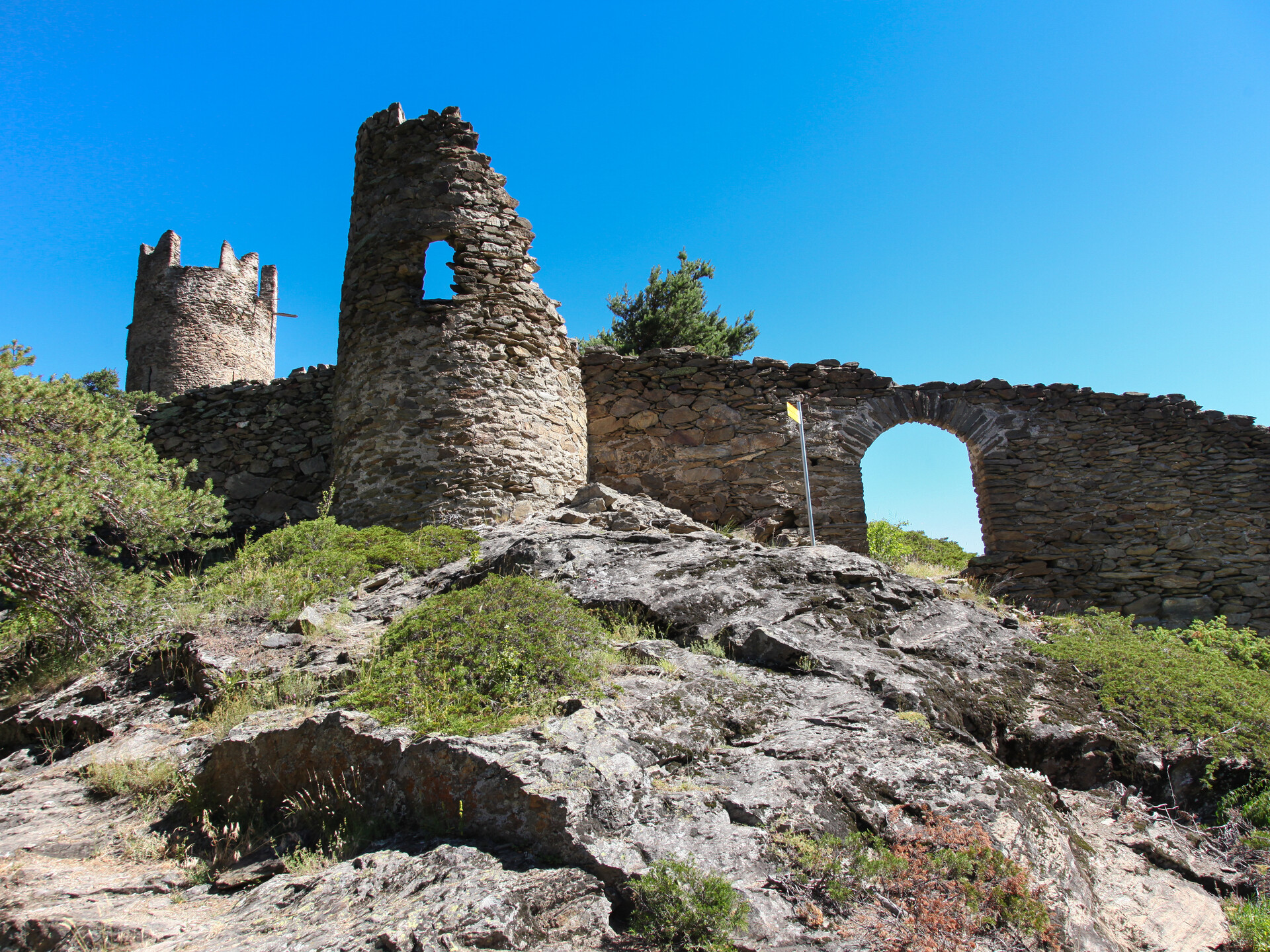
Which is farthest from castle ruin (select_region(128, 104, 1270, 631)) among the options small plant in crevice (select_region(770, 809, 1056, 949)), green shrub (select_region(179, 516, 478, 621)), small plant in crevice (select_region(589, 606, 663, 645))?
small plant in crevice (select_region(770, 809, 1056, 949))

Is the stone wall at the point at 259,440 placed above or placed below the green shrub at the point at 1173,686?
above

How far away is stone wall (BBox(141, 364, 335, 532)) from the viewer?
10094 millimetres

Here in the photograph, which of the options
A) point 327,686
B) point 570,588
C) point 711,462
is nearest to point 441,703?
point 327,686

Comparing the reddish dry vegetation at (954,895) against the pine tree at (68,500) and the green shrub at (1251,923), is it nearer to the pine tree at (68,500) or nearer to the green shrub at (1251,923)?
the green shrub at (1251,923)

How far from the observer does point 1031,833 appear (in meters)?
3.56

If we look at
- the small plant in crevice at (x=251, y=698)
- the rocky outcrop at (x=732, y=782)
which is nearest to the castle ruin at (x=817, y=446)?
the rocky outcrop at (x=732, y=782)

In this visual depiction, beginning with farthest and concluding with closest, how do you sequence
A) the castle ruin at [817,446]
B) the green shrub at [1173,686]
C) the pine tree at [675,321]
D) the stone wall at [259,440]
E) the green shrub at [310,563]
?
1. the pine tree at [675,321]
2. the stone wall at [259,440]
3. the castle ruin at [817,446]
4. the green shrub at [310,563]
5. the green shrub at [1173,686]

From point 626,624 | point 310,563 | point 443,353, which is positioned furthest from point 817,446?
point 310,563

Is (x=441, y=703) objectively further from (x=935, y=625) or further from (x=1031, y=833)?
(x=935, y=625)

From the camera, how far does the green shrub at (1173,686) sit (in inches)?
198

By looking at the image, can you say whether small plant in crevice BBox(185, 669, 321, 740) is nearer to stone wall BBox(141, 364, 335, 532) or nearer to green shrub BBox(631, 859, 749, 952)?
green shrub BBox(631, 859, 749, 952)

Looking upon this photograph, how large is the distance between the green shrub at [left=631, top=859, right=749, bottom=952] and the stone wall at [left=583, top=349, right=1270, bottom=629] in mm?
7553

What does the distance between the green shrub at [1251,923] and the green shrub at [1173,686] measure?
50.1 inches

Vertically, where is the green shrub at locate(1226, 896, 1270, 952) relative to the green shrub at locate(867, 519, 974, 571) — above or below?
below
